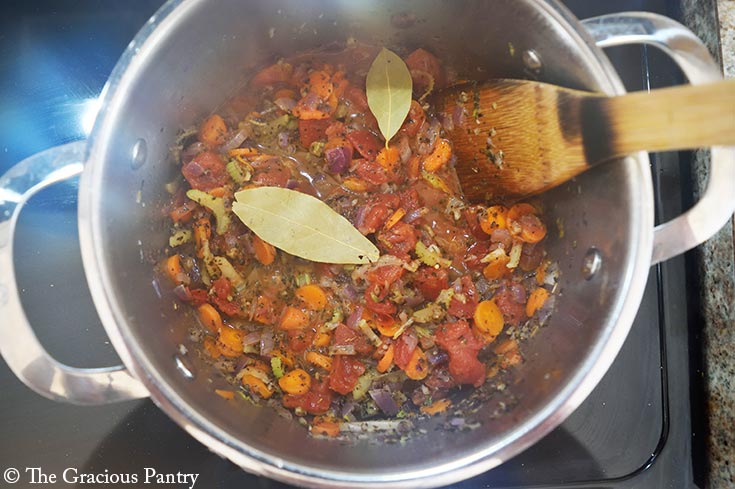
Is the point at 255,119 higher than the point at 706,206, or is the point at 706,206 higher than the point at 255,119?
the point at 706,206

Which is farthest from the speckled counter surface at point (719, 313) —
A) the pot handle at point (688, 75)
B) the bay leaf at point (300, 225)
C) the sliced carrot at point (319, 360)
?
the sliced carrot at point (319, 360)

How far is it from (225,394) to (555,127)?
37.7 inches

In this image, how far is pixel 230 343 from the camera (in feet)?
4.91

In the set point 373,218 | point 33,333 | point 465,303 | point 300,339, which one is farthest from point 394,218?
point 33,333

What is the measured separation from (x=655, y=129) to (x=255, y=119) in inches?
38.8

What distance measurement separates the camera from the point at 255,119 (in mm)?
1618

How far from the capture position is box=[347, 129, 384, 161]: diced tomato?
62.9 inches

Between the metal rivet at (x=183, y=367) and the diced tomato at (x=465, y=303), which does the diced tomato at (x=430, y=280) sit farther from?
the metal rivet at (x=183, y=367)

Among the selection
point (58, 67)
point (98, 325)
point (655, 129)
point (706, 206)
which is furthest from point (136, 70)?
A: point (706, 206)

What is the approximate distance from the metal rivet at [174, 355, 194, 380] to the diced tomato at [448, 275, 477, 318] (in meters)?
0.65

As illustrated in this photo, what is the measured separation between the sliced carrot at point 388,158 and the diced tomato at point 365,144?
0.01 metres

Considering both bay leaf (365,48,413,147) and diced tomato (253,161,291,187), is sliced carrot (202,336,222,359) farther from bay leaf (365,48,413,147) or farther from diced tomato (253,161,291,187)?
bay leaf (365,48,413,147)

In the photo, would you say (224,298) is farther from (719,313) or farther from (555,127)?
(719,313)

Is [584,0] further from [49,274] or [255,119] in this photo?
[49,274]
